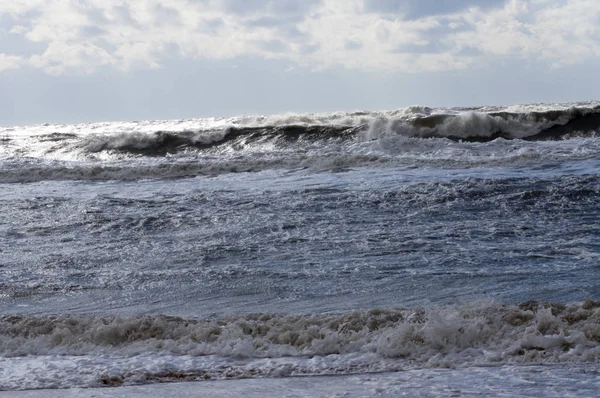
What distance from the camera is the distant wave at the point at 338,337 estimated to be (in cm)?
429

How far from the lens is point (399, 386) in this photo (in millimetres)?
3836

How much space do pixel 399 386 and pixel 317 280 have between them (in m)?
2.71

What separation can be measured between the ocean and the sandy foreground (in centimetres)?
2

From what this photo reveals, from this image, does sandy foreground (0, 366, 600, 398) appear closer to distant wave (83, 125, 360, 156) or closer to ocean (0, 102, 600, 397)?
ocean (0, 102, 600, 397)

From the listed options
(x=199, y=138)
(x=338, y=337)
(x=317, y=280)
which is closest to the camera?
(x=338, y=337)

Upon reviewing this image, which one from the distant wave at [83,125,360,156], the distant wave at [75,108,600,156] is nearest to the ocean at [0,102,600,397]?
the distant wave at [75,108,600,156]

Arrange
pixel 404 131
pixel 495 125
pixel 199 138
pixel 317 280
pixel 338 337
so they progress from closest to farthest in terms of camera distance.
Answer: pixel 338 337 → pixel 317 280 → pixel 495 125 → pixel 404 131 → pixel 199 138

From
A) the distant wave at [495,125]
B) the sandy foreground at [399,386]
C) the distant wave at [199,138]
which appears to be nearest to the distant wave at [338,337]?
the sandy foreground at [399,386]

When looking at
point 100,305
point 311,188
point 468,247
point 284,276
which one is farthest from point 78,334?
point 311,188

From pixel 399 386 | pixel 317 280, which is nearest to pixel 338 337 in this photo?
pixel 399 386

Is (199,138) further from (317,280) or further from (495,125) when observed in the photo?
(317,280)

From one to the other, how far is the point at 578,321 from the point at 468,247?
278 centimetres

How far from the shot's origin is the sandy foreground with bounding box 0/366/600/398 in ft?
12.0

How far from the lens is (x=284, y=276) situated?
264 inches
